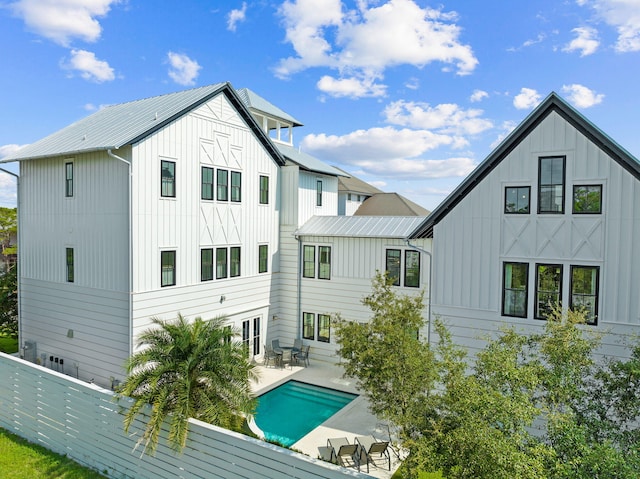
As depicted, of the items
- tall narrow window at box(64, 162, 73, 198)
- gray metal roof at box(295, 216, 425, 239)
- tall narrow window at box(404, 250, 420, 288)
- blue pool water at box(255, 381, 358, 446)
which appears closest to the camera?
blue pool water at box(255, 381, 358, 446)

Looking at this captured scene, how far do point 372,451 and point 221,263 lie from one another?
9.51m

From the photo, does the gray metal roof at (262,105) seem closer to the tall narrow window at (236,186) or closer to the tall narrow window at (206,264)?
the tall narrow window at (236,186)

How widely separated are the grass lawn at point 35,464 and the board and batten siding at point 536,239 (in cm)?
1033

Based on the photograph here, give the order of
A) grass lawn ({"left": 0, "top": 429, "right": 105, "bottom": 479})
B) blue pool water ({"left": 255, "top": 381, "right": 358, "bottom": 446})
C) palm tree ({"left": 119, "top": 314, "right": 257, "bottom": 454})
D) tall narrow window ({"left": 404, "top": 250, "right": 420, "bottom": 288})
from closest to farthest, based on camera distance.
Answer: palm tree ({"left": 119, "top": 314, "right": 257, "bottom": 454})
grass lawn ({"left": 0, "top": 429, "right": 105, "bottom": 479})
blue pool water ({"left": 255, "top": 381, "right": 358, "bottom": 446})
tall narrow window ({"left": 404, "top": 250, "right": 420, "bottom": 288})

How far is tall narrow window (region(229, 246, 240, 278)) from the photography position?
17672 millimetres

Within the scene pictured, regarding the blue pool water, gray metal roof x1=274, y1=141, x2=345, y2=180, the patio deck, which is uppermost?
gray metal roof x1=274, y1=141, x2=345, y2=180

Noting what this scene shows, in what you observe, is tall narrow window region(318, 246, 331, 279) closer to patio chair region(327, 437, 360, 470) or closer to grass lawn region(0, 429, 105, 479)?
patio chair region(327, 437, 360, 470)

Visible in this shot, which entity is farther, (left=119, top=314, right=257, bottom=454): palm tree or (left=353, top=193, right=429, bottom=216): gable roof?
(left=353, top=193, right=429, bottom=216): gable roof

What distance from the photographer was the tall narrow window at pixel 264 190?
63.2 ft

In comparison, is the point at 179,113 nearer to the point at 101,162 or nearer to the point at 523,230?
the point at 101,162

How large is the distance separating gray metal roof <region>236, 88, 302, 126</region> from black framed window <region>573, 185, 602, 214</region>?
15.9 metres

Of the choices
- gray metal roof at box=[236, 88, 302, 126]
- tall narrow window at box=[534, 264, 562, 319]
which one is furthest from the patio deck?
gray metal roof at box=[236, 88, 302, 126]

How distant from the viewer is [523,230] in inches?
464

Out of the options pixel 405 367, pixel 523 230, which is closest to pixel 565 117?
pixel 523 230
